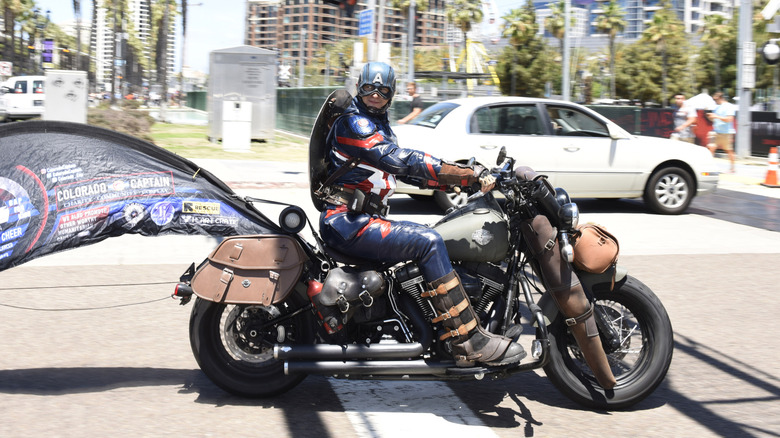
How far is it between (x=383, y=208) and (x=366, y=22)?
44.2 feet

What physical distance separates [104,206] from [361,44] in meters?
13.5

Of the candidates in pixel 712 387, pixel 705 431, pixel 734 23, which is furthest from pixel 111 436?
pixel 734 23

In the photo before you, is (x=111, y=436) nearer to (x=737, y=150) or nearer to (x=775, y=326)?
(x=775, y=326)

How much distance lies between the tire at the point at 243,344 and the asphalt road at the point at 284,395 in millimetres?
124

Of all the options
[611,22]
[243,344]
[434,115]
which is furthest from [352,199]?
[611,22]

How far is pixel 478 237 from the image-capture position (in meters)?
4.18

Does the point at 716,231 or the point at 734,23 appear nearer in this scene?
the point at 716,231

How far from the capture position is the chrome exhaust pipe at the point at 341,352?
4.13m

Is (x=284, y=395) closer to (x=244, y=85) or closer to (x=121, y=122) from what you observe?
(x=121, y=122)

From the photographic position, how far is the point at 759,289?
7.48m

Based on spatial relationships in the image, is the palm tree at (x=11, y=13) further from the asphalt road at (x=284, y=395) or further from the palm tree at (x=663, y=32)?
the asphalt road at (x=284, y=395)

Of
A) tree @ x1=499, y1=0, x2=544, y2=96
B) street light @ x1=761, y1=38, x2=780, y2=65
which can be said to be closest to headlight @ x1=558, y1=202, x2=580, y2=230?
street light @ x1=761, y1=38, x2=780, y2=65

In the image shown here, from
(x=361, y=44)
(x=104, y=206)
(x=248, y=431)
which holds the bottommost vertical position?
(x=248, y=431)

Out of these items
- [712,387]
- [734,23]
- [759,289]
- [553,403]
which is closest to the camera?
[553,403]
